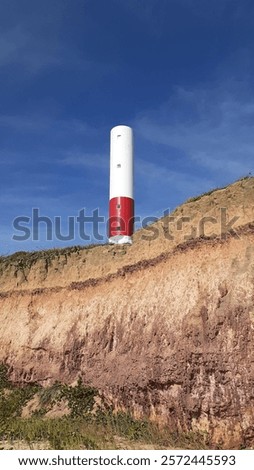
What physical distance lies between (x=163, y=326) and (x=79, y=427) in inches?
145

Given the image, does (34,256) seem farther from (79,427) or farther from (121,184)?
(79,427)

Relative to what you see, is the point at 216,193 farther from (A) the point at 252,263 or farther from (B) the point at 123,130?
(B) the point at 123,130

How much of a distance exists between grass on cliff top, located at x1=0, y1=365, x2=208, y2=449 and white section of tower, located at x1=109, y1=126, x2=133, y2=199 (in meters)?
12.3

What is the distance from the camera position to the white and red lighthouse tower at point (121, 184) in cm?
2745

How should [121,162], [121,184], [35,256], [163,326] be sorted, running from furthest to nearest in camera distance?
[121,162] → [121,184] → [35,256] → [163,326]

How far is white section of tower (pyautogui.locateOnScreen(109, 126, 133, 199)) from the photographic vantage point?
2869 centimetres

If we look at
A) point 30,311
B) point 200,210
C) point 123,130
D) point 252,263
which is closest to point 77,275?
point 30,311

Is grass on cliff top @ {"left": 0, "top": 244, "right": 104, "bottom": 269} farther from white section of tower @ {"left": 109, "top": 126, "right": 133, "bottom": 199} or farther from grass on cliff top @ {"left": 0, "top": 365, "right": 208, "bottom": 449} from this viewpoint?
grass on cliff top @ {"left": 0, "top": 365, "right": 208, "bottom": 449}

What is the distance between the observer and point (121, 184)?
1129 inches

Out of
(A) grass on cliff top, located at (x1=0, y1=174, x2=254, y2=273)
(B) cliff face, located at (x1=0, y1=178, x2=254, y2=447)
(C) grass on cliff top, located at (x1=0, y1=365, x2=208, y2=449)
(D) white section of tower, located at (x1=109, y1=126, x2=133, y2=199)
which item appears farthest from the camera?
(D) white section of tower, located at (x1=109, y1=126, x2=133, y2=199)

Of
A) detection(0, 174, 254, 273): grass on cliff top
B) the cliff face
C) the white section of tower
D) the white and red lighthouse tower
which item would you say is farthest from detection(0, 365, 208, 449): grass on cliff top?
the white section of tower

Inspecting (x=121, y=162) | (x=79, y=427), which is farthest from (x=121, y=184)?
(x=79, y=427)

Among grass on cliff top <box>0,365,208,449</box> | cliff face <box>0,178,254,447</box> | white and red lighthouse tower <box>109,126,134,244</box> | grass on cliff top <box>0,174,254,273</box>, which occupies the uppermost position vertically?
white and red lighthouse tower <box>109,126,134,244</box>
